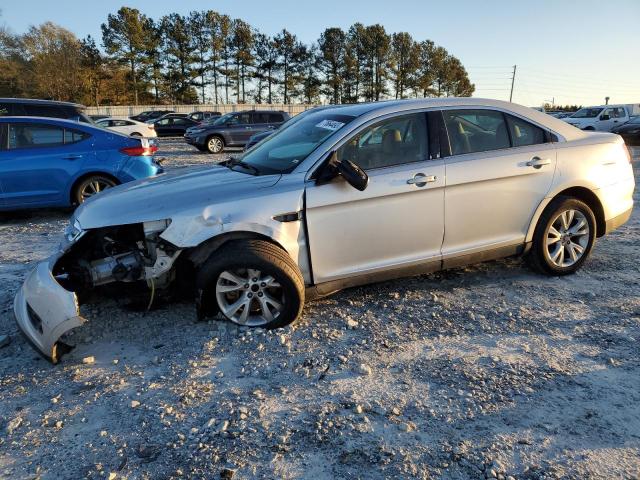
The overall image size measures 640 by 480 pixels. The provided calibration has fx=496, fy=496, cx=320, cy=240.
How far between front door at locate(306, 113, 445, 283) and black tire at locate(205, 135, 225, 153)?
16.0m

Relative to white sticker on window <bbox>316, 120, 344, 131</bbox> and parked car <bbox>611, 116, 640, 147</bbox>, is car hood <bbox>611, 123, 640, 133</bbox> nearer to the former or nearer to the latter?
parked car <bbox>611, 116, 640, 147</bbox>

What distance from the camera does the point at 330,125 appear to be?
413cm

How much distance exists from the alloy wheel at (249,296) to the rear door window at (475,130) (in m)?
1.90

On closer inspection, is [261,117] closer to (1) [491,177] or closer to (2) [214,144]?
(2) [214,144]

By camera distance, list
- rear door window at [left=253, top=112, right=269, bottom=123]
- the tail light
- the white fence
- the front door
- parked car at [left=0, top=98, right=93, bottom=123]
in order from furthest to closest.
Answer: the white fence → rear door window at [left=253, top=112, right=269, bottom=123] → parked car at [left=0, top=98, right=93, bottom=123] → the tail light → the front door

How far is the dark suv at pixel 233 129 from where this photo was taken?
19.2 meters

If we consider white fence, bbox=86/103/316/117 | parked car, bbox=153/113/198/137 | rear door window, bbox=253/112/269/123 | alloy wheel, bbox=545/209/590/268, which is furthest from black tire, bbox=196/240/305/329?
white fence, bbox=86/103/316/117

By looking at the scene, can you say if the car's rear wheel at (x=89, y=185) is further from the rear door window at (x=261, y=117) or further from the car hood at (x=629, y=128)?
the car hood at (x=629, y=128)

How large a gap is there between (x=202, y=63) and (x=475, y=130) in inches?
2284

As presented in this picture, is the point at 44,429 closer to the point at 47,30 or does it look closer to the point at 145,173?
the point at 145,173

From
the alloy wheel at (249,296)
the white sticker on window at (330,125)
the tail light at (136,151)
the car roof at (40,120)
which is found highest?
the car roof at (40,120)

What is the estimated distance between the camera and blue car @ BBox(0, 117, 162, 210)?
23.2 ft

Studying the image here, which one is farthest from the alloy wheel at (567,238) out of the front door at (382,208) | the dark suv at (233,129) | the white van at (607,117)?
the white van at (607,117)

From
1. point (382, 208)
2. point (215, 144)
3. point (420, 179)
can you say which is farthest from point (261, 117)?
point (382, 208)
